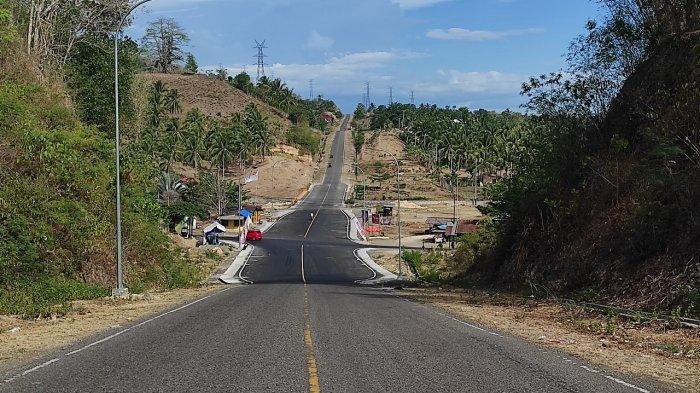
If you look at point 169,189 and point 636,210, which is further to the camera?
point 169,189

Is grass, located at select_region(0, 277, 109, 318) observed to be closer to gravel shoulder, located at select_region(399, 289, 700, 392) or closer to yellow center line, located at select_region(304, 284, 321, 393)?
yellow center line, located at select_region(304, 284, 321, 393)

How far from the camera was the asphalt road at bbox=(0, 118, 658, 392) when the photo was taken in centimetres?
923

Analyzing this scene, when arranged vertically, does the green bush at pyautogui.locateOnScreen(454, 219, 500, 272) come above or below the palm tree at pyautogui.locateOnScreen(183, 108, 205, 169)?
below

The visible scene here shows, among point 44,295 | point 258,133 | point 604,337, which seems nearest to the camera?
point 604,337

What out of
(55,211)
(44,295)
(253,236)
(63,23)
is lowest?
(253,236)

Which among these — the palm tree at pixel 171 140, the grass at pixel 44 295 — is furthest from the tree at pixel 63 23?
the palm tree at pixel 171 140

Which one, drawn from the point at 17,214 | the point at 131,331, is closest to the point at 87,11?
the point at 17,214

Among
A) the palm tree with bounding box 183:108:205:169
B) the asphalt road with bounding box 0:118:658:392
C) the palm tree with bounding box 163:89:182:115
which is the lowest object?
the asphalt road with bounding box 0:118:658:392

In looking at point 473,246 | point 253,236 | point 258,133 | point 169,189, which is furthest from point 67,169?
point 258,133

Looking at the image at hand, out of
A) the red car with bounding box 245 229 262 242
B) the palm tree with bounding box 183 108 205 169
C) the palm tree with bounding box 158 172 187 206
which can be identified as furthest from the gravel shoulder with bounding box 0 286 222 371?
the palm tree with bounding box 183 108 205 169

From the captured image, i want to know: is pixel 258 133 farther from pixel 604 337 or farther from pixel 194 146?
pixel 604 337

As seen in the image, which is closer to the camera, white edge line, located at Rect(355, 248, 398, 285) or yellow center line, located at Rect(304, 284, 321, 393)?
yellow center line, located at Rect(304, 284, 321, 393)

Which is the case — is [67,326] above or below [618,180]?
below

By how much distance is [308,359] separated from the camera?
1113 centimetres
